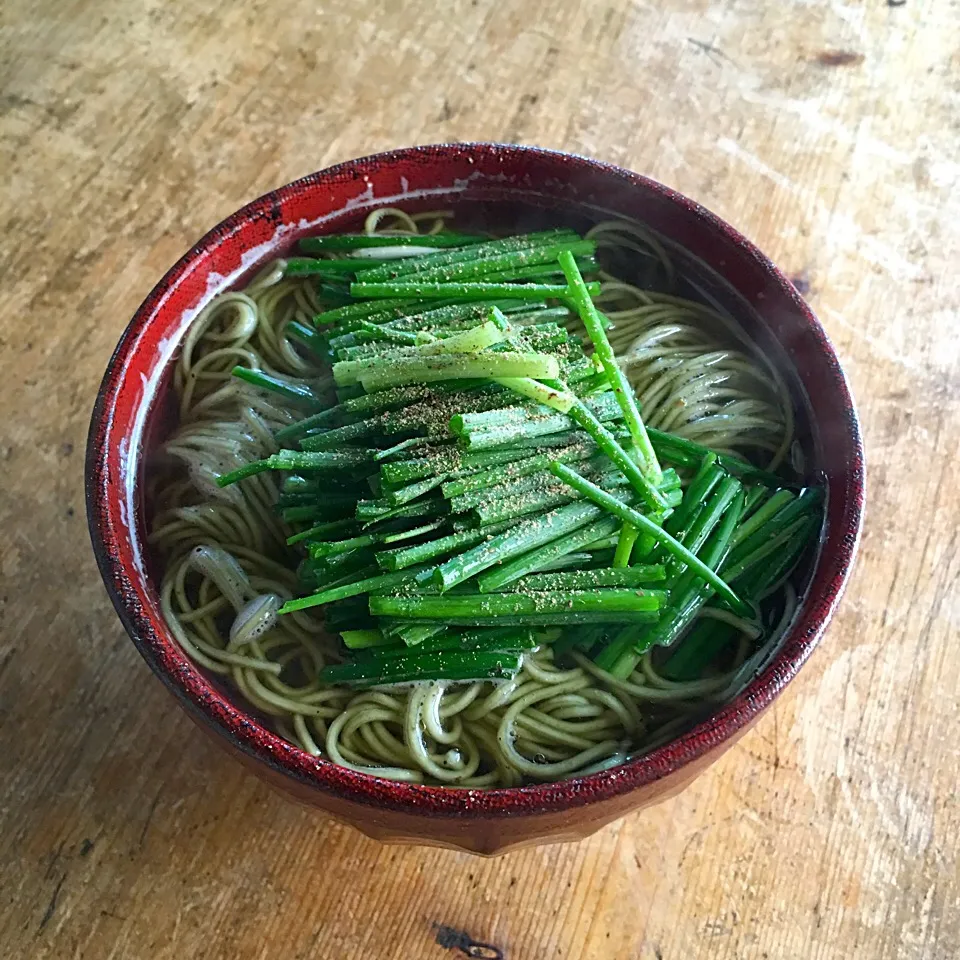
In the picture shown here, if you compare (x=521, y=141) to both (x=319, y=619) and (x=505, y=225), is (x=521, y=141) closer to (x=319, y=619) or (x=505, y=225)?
(x=505, y=225)

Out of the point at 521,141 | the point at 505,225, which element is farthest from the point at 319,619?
the point at 521,141

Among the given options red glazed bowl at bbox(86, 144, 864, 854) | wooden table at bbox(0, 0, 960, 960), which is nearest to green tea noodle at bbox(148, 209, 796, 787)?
red glazed bowl at bbox(86, 144, 864, 854)

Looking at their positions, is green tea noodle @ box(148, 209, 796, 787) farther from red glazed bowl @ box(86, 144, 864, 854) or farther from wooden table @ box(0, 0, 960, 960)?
wooden table @ box(0, 0, 960, 960)

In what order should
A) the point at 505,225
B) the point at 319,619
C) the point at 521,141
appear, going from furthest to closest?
1. the point at 521,141
2. the point at 505,225
3. the point at 319,619

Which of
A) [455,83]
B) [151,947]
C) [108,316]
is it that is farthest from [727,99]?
[151,947]

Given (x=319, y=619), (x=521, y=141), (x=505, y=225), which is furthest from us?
(x=521, y=141)

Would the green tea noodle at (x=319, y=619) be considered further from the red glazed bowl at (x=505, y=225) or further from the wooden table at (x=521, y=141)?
the wooden table at (x=521, y=141)

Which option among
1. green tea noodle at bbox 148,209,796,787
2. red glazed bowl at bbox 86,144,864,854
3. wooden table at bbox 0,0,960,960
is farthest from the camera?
wooden table at bbox 0,0,960,960
